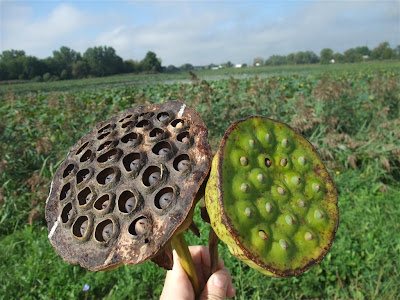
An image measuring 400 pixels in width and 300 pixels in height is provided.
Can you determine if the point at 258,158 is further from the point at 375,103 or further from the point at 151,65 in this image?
the point at 151,65

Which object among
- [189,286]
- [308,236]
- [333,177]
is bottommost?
[333,177]

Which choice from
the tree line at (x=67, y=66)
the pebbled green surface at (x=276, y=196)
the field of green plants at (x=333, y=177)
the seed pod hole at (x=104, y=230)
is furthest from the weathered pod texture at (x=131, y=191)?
the tree line at (x=67, y=66)

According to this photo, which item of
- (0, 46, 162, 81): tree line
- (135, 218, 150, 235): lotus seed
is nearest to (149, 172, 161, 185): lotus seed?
(135, 218, 150, 235): lotus seed

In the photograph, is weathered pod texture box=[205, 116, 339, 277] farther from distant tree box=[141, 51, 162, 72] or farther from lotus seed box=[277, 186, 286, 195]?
distant tree box=[141, 51, 162, 72]

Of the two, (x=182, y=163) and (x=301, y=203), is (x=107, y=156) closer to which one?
(x=182, y=163)

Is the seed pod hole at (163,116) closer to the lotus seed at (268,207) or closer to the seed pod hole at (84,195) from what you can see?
the seed pod hole at (84,195)

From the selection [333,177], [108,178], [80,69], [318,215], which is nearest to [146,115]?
[108,178]
